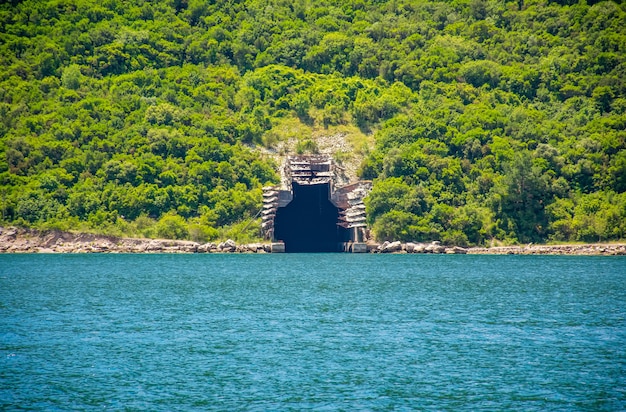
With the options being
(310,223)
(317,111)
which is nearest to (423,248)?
(310,223)

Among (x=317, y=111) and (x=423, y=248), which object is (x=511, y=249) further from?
(x=317, y=111)

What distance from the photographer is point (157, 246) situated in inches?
3930

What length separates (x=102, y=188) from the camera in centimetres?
10494

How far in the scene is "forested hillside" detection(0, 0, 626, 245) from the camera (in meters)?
101

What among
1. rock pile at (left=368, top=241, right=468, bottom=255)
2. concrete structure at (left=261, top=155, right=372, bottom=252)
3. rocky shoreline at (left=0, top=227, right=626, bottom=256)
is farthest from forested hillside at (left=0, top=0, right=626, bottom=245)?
concrete structure at (left=261, top=155, right=372, bottom=252)

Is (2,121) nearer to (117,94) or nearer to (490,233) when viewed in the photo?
(117,94)

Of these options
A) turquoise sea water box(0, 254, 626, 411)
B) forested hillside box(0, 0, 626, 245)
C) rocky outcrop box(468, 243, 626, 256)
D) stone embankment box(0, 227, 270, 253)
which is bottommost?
turquoise sea water box(0, 254, 626, 411)

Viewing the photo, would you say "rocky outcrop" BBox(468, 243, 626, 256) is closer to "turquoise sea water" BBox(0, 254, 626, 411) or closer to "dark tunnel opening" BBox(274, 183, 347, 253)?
"dark tunnel opening" BBox(274, 183, 347, 253)

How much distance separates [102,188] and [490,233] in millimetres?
42459

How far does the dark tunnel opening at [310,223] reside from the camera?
106 meters

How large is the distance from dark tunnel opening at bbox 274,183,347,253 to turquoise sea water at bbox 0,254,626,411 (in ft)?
105

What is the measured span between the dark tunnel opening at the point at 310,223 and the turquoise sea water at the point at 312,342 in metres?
32.0

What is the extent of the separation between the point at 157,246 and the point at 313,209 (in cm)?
1898

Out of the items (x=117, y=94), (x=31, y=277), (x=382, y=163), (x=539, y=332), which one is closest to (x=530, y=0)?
(x=382, y=163)
